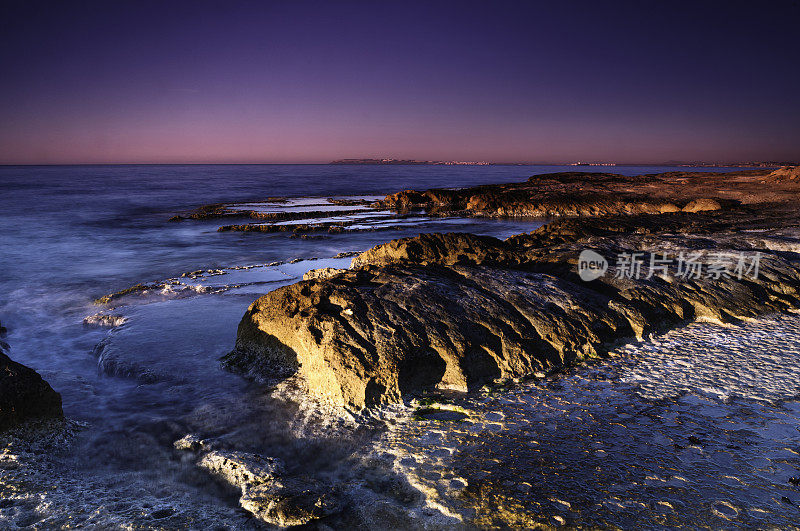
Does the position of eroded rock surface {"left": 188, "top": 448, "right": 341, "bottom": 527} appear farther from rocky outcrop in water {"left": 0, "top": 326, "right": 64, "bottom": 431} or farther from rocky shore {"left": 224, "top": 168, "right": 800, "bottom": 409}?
rocky outcrop in water {"left": 0, "top": 326, "right": 64, "bottom": 431}

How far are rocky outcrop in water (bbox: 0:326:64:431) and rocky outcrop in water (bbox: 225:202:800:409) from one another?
80.9 inches

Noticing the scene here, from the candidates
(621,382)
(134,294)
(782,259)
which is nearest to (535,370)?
(621,382)

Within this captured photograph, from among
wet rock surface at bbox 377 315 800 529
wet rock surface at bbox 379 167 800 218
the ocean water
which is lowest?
the ocean water

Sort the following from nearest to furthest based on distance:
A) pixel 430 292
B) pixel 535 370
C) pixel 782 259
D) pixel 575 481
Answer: pixel 575 481, pixel 535 370, pixel 430 292, pixel 782 259

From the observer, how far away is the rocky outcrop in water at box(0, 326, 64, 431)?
4320 mm

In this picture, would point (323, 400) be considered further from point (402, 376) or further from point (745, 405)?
point (745, 405)

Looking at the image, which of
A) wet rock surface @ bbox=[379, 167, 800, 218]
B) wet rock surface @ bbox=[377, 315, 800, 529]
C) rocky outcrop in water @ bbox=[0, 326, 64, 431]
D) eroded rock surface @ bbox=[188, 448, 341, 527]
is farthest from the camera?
wet rock surface @ bbox=[379, 167, 800, 218]

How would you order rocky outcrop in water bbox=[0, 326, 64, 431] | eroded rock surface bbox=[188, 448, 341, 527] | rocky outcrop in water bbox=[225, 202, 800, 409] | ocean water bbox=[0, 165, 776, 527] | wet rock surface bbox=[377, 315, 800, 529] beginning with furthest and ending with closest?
rocky outcrop in water bbox=[225, 202, 800, 409] < rocky outcrop in water bbox=[0, 326, 64, 431] < ocean water bbox=[0, 165, 776, 527] < eroded rock surface bbox=[188, 448, 341, 527] < wet rock surface bbox=[377, 315, 800, 529]

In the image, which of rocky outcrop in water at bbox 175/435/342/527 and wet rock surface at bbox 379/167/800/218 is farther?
wet rock surface at bbox 379/167/800/218

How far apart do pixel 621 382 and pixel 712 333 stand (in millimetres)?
2347

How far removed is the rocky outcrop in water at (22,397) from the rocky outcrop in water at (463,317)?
6.74 feet

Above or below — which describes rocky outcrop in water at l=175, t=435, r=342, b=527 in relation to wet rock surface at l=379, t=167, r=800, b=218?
below

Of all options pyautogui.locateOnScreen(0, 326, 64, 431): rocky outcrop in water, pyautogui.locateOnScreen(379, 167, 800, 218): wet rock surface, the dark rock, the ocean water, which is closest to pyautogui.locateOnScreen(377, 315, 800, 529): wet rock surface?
the dark rock

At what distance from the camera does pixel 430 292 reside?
5.98 m
